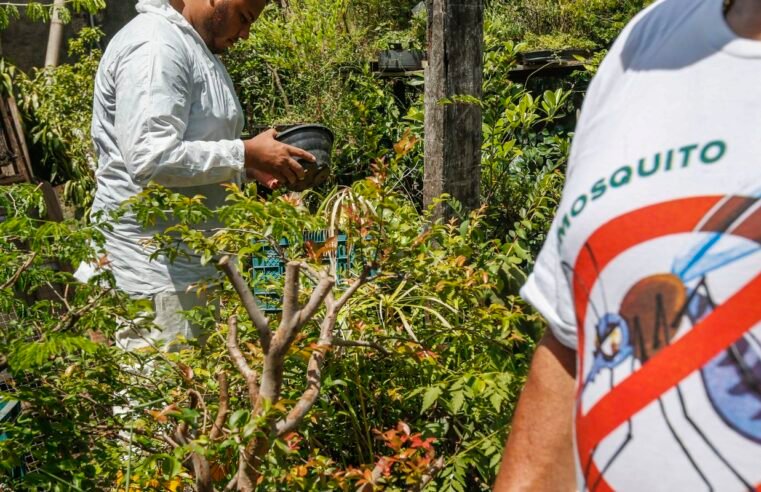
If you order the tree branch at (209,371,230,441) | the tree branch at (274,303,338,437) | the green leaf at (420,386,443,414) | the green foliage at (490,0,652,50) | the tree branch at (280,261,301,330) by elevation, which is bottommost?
the green foliage at (490,0,652,50)

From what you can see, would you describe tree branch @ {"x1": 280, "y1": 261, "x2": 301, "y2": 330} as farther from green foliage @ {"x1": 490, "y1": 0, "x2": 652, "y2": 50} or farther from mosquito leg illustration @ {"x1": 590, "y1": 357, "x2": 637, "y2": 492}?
green foliage @ {"x1": 490, "y1": 0, "x2": 652, "y2": 50}

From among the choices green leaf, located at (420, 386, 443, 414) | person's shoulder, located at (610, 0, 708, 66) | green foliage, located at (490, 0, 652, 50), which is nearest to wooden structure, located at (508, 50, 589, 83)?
green foliage, located at (490, 0, 652, 50)

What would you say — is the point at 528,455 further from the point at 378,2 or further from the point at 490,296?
the point at 378,2

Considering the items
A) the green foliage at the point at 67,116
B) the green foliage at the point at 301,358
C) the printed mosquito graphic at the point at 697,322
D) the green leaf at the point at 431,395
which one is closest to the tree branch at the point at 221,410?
the green foliage at the point at 301,358

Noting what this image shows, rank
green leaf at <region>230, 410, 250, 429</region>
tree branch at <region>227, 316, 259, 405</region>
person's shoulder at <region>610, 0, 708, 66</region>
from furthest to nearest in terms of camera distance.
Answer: tree branch at <region>227, 316, 259, 405</region>, green leaf at <region>230, 410, 250, 429</region>, person's shoulder at <region>610, 0, 708, 66</region>

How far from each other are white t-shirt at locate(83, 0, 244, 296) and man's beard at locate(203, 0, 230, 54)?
0.27 ft

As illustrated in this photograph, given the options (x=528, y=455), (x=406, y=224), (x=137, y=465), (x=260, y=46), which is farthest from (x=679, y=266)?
(x=260, y=46)

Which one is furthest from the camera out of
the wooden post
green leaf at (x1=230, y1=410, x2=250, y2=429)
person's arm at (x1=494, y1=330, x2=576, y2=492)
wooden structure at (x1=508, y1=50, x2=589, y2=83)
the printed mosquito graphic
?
wooden structure at (x1=508, y1=50, x2=589, y2=83)

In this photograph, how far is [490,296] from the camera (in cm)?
271

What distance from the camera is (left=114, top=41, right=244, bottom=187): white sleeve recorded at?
2881 mm

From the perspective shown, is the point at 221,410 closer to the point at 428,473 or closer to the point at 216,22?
the point at 428,473

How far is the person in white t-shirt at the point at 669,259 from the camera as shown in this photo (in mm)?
962

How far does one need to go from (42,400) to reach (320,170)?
5.93ft

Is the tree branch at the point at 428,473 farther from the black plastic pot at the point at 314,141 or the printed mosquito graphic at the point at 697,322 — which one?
the black plastic pot at the point at 314,141
